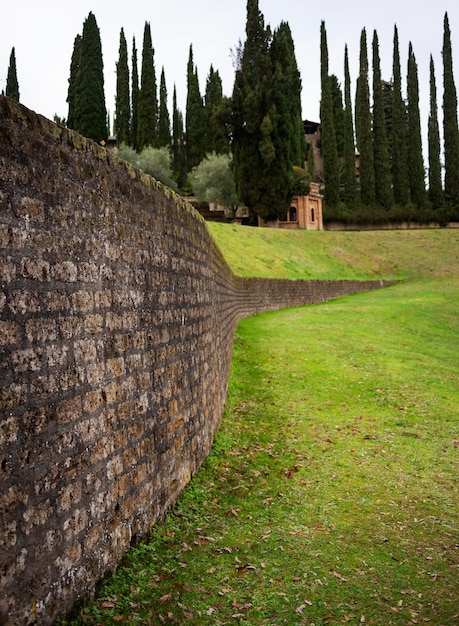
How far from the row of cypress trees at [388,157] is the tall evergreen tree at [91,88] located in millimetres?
21619

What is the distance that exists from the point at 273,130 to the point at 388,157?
19.5 metres

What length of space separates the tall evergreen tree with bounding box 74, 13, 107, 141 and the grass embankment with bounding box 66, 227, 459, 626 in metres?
37.0

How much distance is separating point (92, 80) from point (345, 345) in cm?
3953

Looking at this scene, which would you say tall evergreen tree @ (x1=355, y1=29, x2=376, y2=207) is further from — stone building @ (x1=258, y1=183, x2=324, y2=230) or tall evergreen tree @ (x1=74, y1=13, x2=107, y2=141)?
tall evergreen tree @ (x1=74, y1=13, x2=107, y2=141)

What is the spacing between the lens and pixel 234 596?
4395mm

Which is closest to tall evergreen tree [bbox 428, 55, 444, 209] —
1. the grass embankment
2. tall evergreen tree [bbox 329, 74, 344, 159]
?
tall evergreen tree [bbox 329, 74, 344, 159]

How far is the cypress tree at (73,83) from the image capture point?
47.3 metres

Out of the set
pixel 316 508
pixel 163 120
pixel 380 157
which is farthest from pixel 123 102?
pixel 316 508

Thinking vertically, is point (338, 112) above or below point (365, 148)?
above

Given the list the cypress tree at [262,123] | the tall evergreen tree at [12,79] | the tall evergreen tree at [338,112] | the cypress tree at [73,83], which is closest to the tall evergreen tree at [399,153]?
the tall evergreen tree at [338,112]

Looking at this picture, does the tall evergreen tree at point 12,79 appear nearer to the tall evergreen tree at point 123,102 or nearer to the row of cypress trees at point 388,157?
the tall evergreen tree at point 123,102

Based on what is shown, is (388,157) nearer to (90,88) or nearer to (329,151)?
(329,151)

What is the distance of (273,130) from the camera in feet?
141

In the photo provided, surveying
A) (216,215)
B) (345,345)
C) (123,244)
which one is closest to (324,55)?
(216,215)
